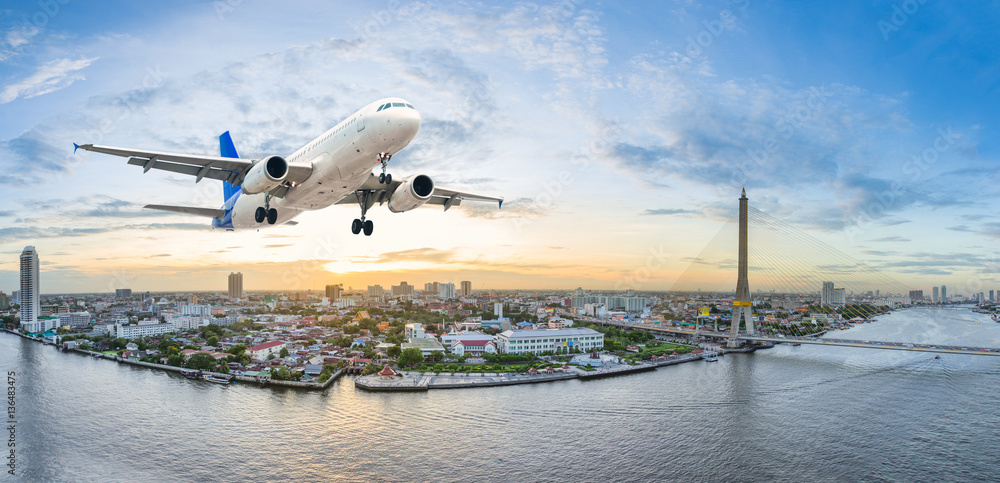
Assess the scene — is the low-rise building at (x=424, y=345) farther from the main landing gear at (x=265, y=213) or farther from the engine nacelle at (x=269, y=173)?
the engine nacelle at (x=269, y=173)

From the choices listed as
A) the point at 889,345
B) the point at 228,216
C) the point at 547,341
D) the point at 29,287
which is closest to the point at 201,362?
the point at 547,341

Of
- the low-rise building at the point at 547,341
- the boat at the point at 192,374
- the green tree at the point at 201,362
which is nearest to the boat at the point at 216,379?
the boat at the point at 192,374

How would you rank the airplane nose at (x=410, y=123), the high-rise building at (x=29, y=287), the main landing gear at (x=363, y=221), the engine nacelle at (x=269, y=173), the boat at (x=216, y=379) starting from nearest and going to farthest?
the airplane nose at (x=410, y=123), the engine nacelle at (x=269, y=173), the main landing gear at (x=363, y=221), the boat at (x=216, y=379), the high-rise building at (x=29, y=287)

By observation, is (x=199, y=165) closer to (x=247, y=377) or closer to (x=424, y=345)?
(x=247, y=377)

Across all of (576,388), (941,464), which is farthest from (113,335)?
(941,464)

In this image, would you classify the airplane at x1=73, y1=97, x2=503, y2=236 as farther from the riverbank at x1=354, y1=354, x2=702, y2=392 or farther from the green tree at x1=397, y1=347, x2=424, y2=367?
the green tree at x1=397, y1=347, x2=424, y2=367

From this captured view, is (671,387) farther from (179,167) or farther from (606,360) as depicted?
(179,167)

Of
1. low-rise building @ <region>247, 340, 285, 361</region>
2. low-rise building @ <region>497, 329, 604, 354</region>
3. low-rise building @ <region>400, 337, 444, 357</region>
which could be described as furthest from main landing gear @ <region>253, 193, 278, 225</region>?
low-rise building @ <region>497, 329, 604, 354</region>
